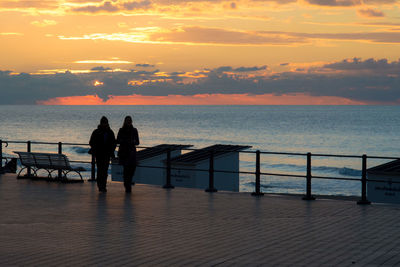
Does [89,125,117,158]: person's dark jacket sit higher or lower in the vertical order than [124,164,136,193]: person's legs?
higher

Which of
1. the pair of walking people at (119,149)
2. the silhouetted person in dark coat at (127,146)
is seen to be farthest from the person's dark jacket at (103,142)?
the silhouetted person in dark coat at (127,146)

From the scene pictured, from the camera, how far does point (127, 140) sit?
16.0 m

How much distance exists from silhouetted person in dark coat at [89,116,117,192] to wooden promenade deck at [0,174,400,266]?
42 centimetres

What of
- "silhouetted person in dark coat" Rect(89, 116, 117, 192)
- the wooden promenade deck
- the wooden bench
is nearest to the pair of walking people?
"silhouetted person in dark coat" Rect(89, 116, 117, 192)

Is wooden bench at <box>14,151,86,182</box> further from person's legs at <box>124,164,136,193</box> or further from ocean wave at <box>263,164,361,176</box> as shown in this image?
ocean wave at <box>263,164,361,176</box>

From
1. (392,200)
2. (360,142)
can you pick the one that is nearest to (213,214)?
(392,200)

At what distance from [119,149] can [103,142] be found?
509mm

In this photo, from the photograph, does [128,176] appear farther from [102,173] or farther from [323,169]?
[323,169]

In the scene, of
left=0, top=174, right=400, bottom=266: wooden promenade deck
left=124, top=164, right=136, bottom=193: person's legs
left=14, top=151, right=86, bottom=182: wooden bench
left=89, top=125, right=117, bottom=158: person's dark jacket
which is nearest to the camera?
left=0, top=174, right=400, bottom=266: wooden promenade deck

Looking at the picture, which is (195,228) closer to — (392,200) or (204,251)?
(204,251)

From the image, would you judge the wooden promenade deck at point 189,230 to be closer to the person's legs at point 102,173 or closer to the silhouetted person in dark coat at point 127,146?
the person's legs at point 102,173

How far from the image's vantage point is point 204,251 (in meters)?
8.92

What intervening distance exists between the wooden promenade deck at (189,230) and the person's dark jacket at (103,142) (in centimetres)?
105

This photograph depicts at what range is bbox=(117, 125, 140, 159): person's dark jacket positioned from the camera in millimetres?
15953
